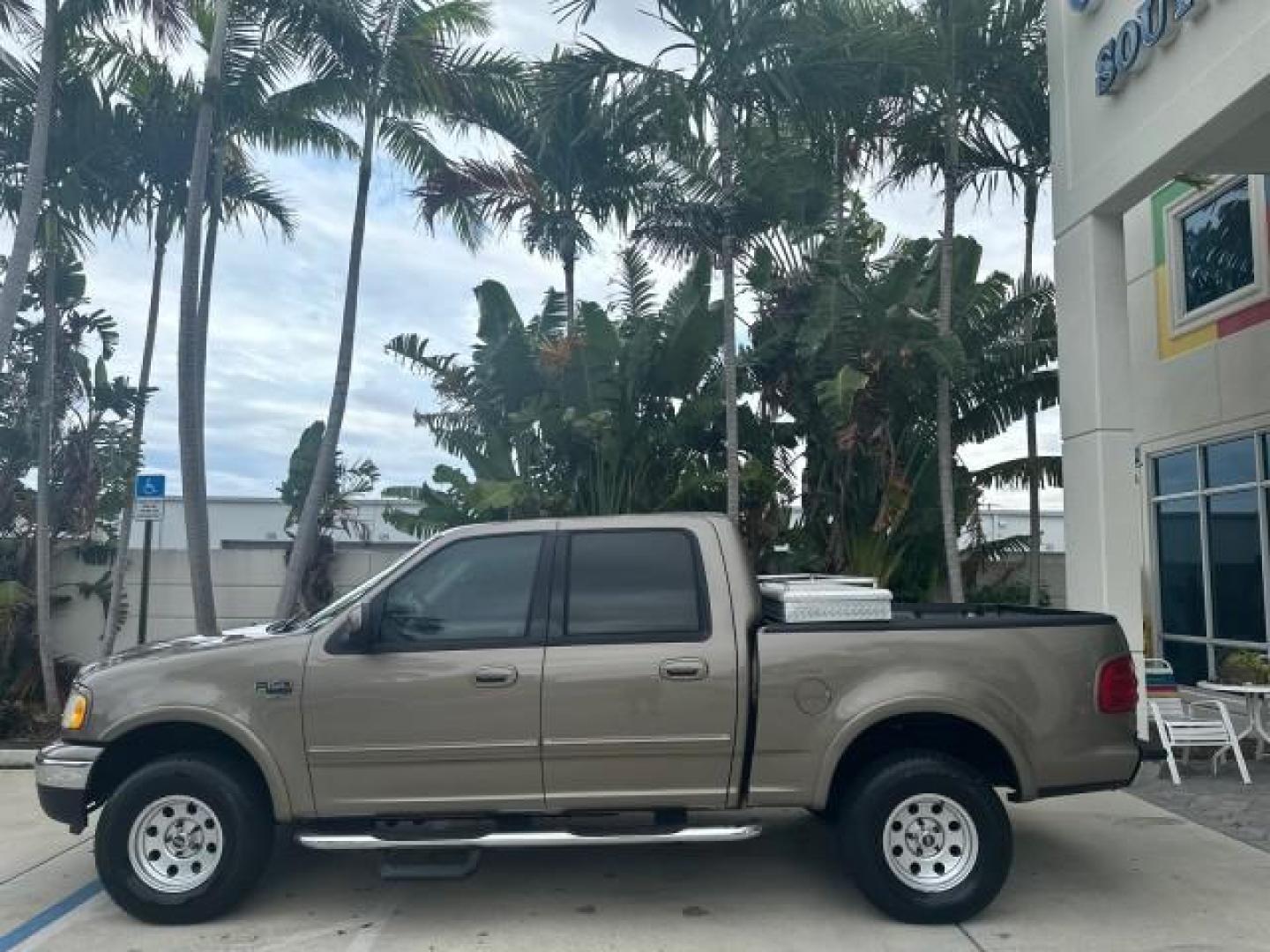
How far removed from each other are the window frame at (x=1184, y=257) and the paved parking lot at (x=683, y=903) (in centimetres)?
733

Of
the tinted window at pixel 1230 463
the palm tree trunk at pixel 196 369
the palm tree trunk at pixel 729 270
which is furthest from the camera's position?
the tinted window at pixel 1230 463

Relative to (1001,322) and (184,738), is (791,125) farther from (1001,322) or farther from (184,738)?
(184,738)

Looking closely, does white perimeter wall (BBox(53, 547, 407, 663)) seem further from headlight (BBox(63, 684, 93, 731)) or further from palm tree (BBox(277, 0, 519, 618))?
headlight (BBox(63, 684, 93, 731))

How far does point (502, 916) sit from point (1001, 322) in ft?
28.5

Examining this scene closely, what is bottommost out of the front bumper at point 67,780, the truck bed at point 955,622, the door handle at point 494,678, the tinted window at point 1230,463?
the front bumper at point 67,780

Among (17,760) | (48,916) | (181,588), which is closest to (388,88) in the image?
(181,588)

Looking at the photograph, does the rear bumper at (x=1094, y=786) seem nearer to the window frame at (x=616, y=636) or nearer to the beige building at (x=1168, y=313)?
the window frame at (x=616, y=636)

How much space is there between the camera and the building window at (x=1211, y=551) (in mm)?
11727

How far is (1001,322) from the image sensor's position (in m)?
11.4

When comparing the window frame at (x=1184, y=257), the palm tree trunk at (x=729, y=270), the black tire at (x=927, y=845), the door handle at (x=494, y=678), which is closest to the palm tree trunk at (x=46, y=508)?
the palm tree trunk at (x=729, y=270)

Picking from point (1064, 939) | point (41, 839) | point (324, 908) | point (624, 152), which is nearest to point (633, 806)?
point (324, 908)

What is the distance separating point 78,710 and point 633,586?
2.86m

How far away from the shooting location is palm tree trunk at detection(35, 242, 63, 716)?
36.1ft

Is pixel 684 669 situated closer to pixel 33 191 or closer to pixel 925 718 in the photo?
pixel 925 718
